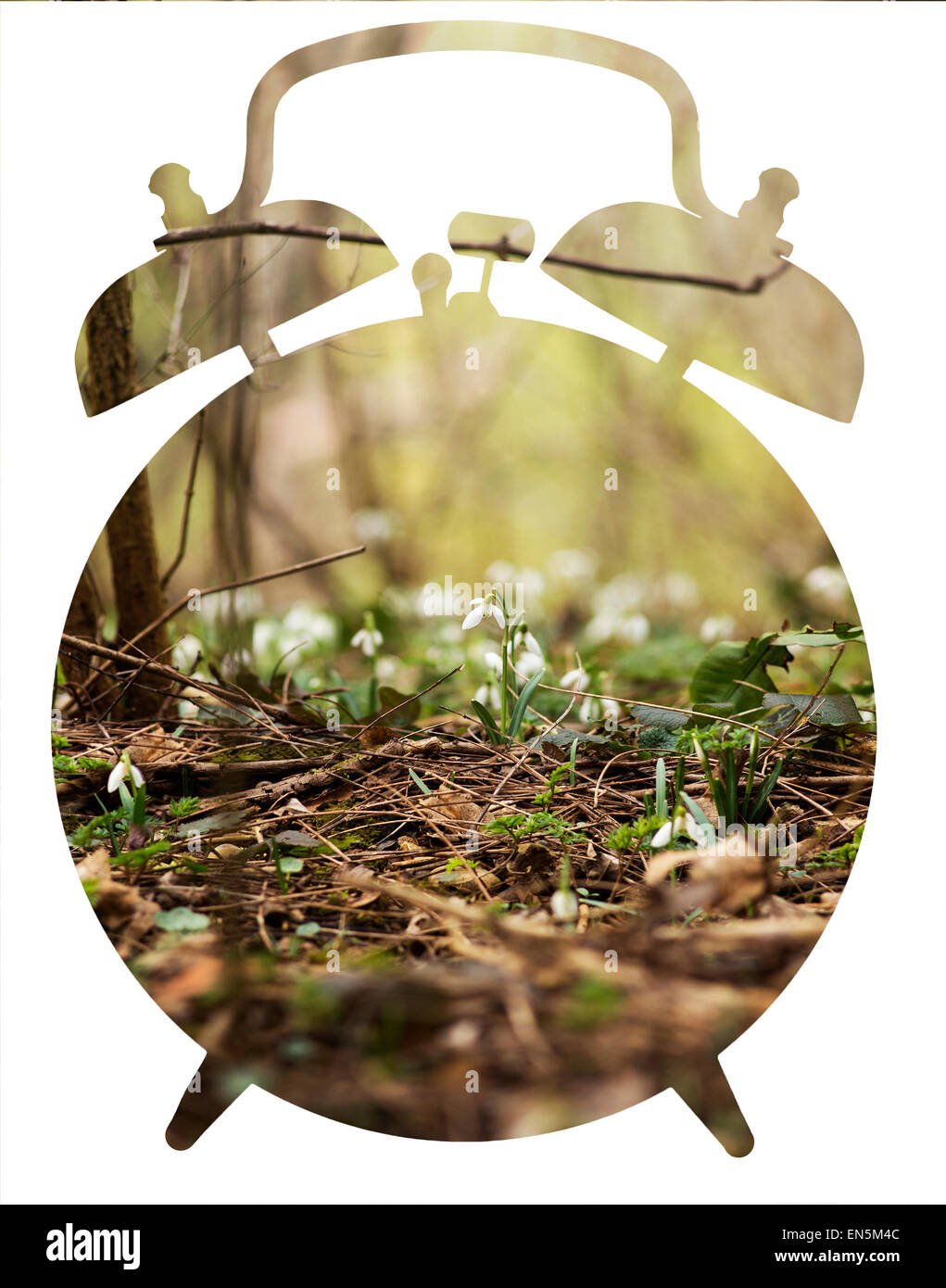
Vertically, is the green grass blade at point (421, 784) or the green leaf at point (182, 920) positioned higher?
the green grass blade at point (421, 784)

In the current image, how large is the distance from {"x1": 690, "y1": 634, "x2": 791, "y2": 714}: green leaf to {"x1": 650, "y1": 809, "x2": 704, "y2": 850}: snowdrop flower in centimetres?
45

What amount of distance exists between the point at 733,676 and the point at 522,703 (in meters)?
0.42

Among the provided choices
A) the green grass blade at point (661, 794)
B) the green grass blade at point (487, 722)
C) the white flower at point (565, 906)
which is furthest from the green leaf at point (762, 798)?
the green grass blade at point (487, 722)

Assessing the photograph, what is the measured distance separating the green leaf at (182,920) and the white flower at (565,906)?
1.58 ft

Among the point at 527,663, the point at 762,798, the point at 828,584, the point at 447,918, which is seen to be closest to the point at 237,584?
the point at 527,663

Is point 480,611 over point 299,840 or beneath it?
over

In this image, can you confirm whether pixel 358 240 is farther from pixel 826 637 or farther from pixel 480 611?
pixel 826 637

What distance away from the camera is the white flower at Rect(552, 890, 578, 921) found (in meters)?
1.25

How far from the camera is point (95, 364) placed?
1.88 m

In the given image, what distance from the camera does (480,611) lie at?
168cm

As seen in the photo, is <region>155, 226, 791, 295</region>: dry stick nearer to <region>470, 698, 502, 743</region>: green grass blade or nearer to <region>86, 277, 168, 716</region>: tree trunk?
<region>86, 277, 168, 716</region>: tree trunk

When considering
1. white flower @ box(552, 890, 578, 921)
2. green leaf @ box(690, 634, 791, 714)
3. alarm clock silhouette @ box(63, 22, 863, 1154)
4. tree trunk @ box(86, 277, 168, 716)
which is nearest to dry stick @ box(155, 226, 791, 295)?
alarm clock silhouette @ box(63, 22, 863, 1154)

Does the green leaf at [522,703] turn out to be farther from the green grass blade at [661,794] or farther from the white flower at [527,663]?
the green grass blade at [661,794]

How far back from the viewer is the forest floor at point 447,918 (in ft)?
3.76
